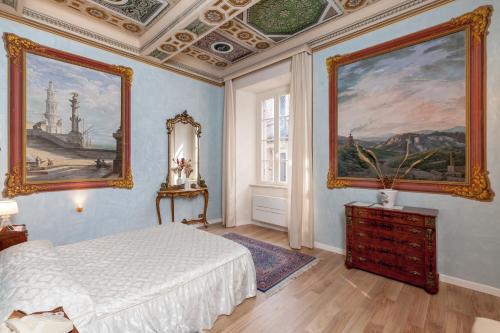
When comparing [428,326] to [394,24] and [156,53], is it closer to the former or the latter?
[394,24]

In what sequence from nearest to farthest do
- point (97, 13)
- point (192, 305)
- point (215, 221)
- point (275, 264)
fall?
1. point (192, 305)
2. point (275, 264)
3. point (97, 13)
4. point (215, 221)

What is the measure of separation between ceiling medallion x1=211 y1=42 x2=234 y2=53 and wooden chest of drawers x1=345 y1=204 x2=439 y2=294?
3481mm

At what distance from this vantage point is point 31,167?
3.11 m

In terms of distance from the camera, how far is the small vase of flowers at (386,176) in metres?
2.90

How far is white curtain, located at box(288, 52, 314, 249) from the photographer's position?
3809mm

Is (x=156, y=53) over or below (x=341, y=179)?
over

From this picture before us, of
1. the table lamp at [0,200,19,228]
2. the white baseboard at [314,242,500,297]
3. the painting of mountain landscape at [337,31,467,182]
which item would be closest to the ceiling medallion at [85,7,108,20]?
the table lamp at [0,200,19,228]

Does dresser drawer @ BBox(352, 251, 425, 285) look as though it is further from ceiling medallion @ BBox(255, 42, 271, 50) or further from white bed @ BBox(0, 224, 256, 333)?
ceiling medallion @ BBox(255, 42, 271, 50)

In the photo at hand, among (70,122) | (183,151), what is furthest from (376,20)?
(70,122)

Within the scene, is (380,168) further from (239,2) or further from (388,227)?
(239,2)

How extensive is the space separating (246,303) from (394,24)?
3904mm

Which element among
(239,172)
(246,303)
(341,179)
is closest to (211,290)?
(246,303)

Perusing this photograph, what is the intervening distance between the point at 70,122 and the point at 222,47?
2.82 m

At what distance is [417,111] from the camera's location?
2902 mm
